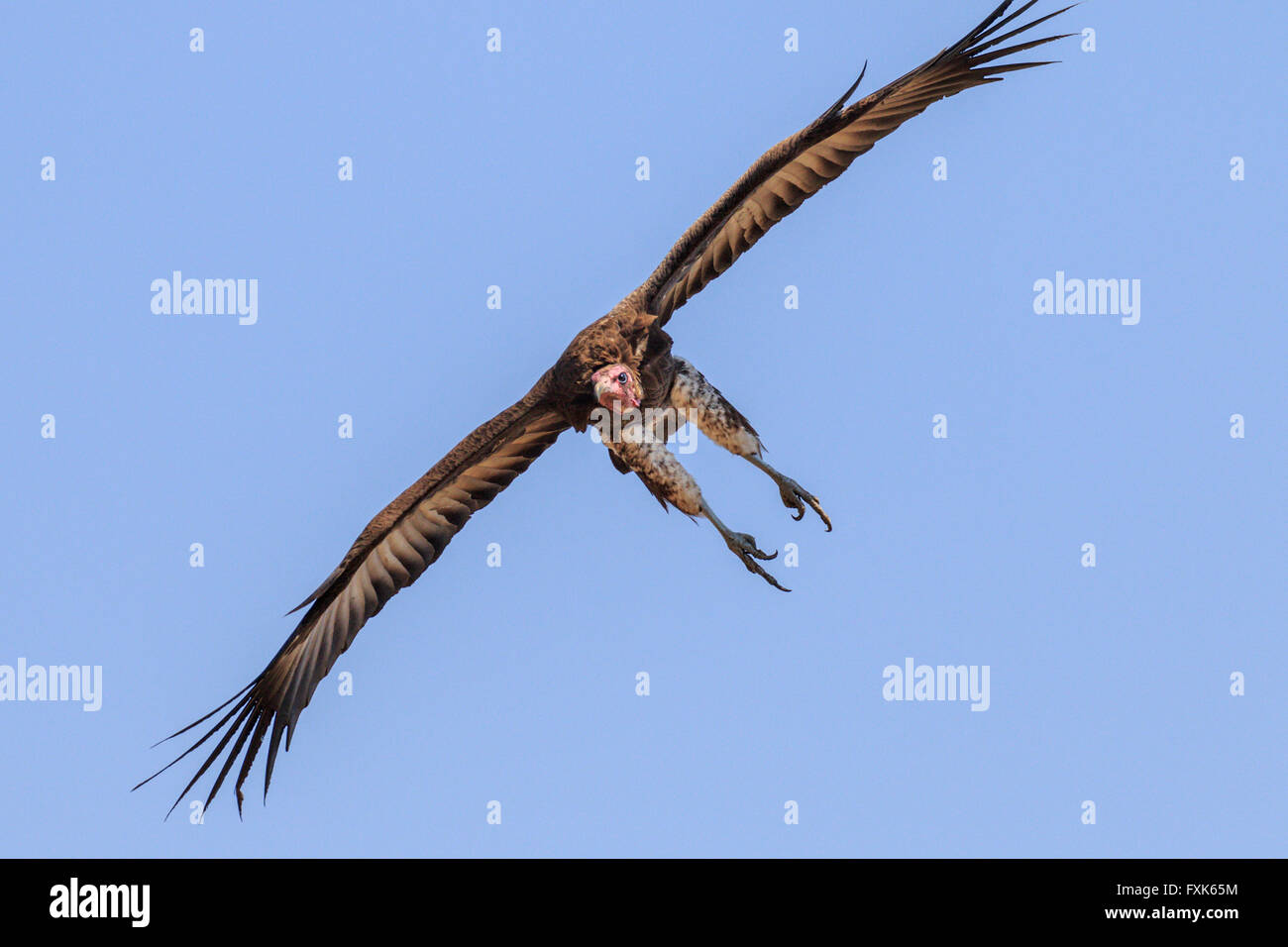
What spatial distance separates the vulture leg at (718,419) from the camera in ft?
43.0

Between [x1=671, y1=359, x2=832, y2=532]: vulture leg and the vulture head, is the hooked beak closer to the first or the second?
the vulture head

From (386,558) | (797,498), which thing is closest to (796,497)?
(797,498)

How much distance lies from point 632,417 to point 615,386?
0.52 m

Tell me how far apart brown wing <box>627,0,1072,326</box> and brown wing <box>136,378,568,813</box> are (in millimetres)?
1504

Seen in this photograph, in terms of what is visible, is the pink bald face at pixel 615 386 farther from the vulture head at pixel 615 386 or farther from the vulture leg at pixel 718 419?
the vulture leg at pixel 718 419

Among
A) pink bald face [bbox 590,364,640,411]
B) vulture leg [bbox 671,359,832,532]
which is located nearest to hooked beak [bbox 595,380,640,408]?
pink bald face [bbox 590,364,640,411]

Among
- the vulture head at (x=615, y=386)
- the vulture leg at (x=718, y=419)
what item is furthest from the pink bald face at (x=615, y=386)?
the vulture leg at (x=718, y=419)

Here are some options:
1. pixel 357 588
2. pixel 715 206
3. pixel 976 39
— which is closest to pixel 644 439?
pixel 715 206

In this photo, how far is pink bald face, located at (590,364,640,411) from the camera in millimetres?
12156

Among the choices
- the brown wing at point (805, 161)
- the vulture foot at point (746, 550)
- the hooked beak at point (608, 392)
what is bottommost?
the vulture foot at point (746, 550)

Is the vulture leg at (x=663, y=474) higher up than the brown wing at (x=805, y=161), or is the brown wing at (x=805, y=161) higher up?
the brown wing at (x=805, y=161)

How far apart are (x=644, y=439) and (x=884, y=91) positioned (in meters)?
3.26

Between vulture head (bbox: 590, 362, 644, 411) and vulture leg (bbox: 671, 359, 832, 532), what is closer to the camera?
vulture head (bbox: 590, 362, 644, 411)

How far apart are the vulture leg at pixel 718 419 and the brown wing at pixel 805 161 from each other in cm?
58
